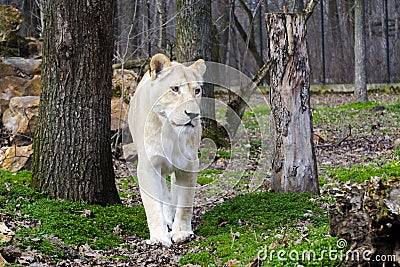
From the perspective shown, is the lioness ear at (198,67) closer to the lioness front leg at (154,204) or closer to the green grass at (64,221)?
the lioness front leg at (154,204)

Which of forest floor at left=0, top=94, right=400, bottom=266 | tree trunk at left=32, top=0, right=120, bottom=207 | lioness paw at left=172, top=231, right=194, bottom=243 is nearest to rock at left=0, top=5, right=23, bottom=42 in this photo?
forest floor at left=0, top=94, right=400, bottom=266

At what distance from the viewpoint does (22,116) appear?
11391 mm

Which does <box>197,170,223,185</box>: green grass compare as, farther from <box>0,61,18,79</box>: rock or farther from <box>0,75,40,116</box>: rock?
<box>0,61,18,79</box>: rock

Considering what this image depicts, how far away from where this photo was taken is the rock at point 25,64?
13.4 meters

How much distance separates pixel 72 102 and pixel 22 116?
4.56 metres

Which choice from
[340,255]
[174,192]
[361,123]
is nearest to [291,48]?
[174,192]

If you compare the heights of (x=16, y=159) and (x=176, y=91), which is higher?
(x=176, y=91)

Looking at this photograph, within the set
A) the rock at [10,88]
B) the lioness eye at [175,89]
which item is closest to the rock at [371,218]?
the lioness eye at [175,89]

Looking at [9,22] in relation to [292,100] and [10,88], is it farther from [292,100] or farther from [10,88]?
[292,100]

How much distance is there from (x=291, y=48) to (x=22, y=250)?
3.67 metres

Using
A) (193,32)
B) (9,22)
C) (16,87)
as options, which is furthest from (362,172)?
(9,22)

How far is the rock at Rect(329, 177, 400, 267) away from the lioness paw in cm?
227

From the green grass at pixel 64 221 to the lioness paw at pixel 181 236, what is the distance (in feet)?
1.56

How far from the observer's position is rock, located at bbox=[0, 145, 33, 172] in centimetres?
955
